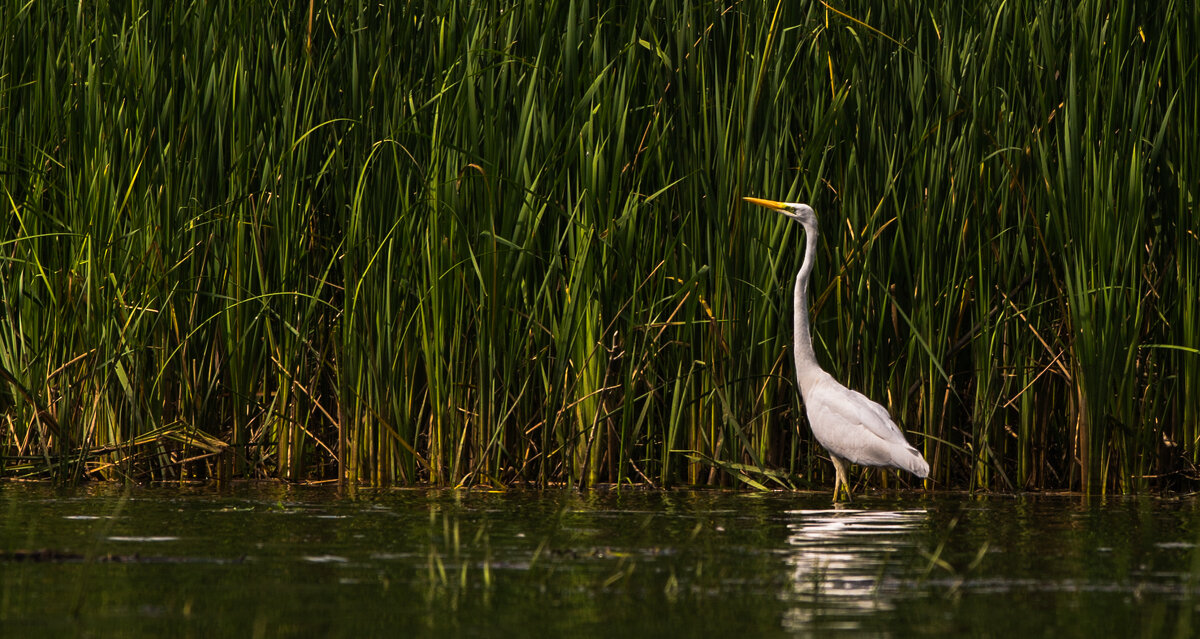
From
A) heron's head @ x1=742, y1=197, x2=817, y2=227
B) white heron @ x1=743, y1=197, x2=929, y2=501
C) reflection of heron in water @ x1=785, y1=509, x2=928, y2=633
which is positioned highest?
heron's head @ x1=742, y1=197, x2=817, y2=227

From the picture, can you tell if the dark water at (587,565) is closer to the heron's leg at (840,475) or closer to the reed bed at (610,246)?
the heron's leg at (840,475)

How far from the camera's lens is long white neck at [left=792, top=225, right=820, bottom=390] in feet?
21.7

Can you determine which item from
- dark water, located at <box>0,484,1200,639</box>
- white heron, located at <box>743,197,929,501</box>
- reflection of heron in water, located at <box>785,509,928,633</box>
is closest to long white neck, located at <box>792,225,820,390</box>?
white heron, located at <box>743,197,929,501</box>

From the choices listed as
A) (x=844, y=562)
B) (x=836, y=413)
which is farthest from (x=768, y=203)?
(x=844, y=562)

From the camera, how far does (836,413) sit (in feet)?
20.7

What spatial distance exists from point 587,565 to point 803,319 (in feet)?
7.19

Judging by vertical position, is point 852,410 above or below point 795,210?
below

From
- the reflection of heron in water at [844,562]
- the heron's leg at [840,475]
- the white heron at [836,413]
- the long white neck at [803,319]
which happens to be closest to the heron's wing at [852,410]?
the white heron at [836,413]

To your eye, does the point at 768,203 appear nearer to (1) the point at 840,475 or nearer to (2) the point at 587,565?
(1) the point at 840,475

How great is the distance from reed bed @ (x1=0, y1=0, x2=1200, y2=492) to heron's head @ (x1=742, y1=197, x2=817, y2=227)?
20 centimetres

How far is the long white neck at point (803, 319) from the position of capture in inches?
261

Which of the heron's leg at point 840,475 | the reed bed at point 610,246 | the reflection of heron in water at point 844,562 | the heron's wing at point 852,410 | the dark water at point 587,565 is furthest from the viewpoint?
the reed bed at point 610,246

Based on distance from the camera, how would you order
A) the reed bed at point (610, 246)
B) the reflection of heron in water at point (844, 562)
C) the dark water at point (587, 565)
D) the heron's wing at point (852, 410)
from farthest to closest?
the reed bed at point (610, 246)
the heron's wing at point (852, 410)
the reflection of heron in water at point (844, 562)
the dark water at point (587, 565)

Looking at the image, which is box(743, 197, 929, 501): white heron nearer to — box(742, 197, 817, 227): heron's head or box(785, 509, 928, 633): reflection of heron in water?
box(742, 197, 817, 227): heron's head
